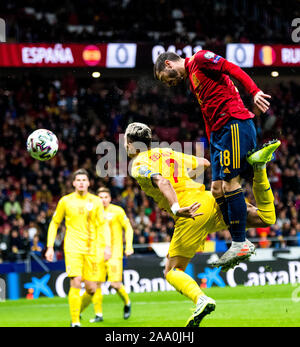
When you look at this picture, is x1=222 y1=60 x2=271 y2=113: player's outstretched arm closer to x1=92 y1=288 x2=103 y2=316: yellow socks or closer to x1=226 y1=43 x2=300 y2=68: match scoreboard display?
x1=92 y1=288 x2=103 y2=316: yellow socks

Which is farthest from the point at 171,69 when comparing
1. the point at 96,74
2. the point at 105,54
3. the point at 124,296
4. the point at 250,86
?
the point at 96,74

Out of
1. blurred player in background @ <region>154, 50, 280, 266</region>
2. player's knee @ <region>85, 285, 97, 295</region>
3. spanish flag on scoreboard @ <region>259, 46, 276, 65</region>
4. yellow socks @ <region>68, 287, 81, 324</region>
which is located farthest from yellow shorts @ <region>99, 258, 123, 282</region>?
spanish flag on scoreboard @ <region>259, 46, 276, 65</region>

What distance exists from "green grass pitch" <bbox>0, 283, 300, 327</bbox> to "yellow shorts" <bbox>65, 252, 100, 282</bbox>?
2.51 ft

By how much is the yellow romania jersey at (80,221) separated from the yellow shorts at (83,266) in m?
0.11

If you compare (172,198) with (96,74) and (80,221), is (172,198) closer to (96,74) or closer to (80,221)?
(80,221)

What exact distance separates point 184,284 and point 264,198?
1254 mm

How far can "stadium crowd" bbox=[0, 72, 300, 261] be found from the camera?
17.9 metres

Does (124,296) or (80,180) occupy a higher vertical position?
(80,180)

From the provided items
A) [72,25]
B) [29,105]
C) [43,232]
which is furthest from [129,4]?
[43,232]

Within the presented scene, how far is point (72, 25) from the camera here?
22156mm

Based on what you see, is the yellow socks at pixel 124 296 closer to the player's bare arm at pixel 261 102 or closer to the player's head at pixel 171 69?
the player's head at pixel 171 69

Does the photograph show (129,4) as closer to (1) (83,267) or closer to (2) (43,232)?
(2) (43,232)

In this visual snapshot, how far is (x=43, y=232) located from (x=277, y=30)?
1165 centimetres

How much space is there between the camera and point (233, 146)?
22.5 ft
